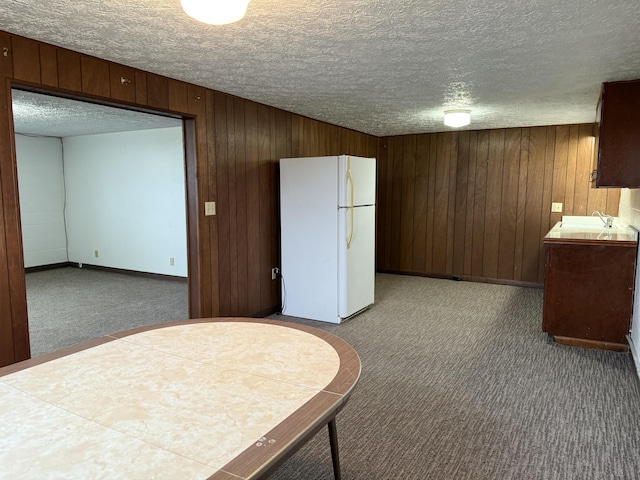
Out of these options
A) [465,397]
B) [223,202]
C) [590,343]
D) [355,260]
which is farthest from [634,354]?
[223,202]

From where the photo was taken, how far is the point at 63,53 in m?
2.54

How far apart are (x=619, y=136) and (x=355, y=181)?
215 cm

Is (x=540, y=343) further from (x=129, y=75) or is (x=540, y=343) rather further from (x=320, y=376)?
(x=129, y=75)

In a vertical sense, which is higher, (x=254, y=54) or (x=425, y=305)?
(x=254, y=54)

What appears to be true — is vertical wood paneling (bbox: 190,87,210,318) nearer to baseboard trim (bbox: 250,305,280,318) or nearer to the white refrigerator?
baseboard trim (bbox: 250,305,280,318)

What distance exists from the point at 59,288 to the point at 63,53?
4.04m

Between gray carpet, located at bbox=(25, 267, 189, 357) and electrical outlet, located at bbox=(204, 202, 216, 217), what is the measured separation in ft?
4.08

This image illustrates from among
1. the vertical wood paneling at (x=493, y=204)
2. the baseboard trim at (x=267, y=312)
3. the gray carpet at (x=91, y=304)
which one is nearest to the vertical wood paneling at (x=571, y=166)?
the vertical wood paneling at (x=493, y=204)

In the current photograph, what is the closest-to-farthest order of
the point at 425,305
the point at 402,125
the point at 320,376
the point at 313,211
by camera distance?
the point at 320,376, the point at 313,211, the point at 425,305, the point at 402,125

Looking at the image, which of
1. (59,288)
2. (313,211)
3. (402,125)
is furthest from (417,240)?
(59,288)

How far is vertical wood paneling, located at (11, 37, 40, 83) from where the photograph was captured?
233 centimetres

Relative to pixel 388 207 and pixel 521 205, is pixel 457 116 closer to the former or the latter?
pixel 521 205

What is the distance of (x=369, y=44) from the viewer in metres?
2.46

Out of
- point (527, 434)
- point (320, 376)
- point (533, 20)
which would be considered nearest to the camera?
point (320, 376)
